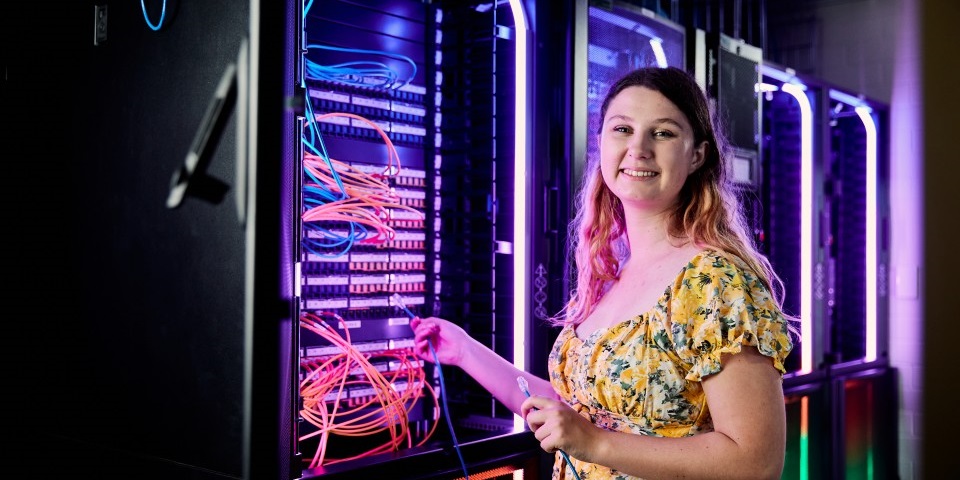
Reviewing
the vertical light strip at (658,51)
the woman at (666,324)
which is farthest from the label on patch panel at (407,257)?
the vertical light strip at (658,51)

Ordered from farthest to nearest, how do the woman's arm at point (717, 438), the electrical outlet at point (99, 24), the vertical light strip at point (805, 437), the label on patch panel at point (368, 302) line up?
the vertical light strip at point (805, 437), the label on patch panel at point (368, 302), the electrical outlet at point (99, 24), the woman's arm at point (717, 438)

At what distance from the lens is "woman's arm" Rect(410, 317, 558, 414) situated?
1.68m

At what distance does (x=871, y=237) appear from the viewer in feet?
13.0

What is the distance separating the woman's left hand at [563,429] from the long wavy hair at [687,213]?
312 millimetres

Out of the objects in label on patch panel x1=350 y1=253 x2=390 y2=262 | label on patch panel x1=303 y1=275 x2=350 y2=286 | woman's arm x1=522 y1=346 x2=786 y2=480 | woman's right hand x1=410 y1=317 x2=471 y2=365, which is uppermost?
label on patch panel x1=350 y1=253 x2=390 y2=262

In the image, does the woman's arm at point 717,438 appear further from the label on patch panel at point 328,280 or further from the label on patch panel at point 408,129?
the label on patch panel at point 408,129

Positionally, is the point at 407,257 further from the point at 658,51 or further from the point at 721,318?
the point at 658,51

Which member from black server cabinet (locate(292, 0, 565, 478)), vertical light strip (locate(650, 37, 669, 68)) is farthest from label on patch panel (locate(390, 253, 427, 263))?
vertical light strip (locate(650, 37, 669, 68))

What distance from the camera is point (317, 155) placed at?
170cm

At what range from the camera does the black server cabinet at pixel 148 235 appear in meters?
1.22

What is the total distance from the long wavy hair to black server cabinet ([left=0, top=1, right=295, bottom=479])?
600mm

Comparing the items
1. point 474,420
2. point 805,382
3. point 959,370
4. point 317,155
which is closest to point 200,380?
point 317,155

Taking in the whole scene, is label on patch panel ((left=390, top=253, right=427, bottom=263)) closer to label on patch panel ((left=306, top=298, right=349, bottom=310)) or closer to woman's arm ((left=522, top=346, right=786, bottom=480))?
label on patch panel ((left=306, top=298, right=349, bottom=310))

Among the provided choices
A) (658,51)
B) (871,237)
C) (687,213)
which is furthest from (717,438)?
(871,237)
